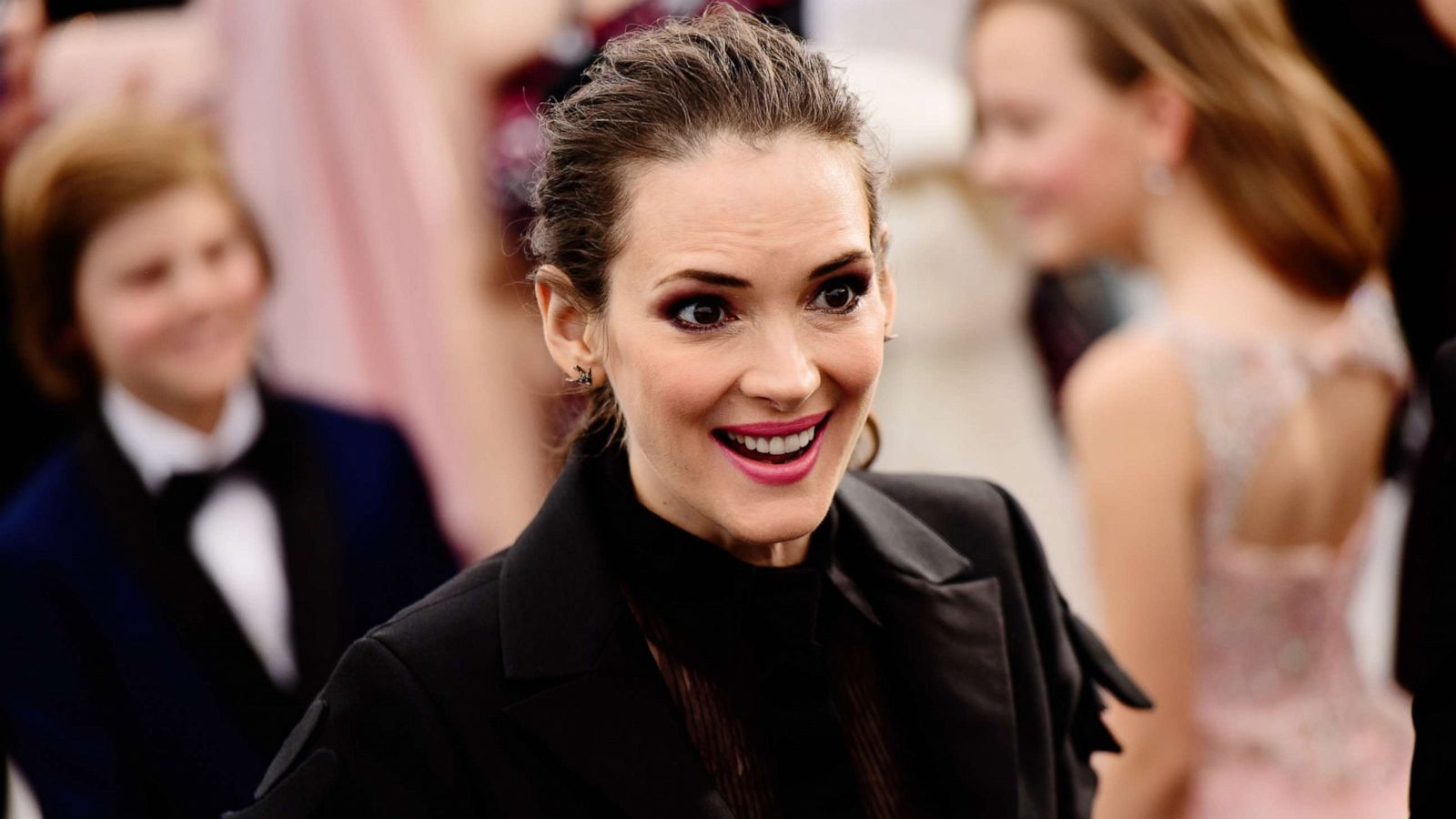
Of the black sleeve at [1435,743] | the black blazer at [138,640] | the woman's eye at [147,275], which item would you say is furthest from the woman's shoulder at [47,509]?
the black sleeve at [1435,743]

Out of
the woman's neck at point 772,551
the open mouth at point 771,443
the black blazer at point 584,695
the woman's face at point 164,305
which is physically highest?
the open mouth at point 771,443

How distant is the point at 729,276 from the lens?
1532mm

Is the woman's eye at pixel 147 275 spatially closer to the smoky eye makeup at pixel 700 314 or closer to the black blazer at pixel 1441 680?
the smoky eye makeup at pixel 700 314

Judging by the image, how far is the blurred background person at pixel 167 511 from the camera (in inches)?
101

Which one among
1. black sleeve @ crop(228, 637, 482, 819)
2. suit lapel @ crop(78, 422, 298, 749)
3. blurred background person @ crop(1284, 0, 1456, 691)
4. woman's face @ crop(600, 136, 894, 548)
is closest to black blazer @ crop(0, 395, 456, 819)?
suit lapel @ crop(78, 422, 298, 749)

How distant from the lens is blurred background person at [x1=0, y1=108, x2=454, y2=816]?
8.39 feet

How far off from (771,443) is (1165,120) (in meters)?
1.47

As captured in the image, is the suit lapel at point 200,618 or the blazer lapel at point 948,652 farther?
the suit lapel at point 200,618

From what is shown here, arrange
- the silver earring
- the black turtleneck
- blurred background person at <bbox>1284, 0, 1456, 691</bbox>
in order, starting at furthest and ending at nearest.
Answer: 1. blurred background person at <bbox>1284, 0, 1456, 691</bbox>
2. the silver earring
3. the black turtleneck

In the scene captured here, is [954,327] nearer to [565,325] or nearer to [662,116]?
[565,325]

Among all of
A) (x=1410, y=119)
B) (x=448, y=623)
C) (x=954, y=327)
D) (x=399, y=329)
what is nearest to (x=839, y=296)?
Answer: (x=448, y=623)

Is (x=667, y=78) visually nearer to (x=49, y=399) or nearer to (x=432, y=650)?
(x=432, y=650)

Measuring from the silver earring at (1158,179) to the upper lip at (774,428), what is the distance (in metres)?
1.46

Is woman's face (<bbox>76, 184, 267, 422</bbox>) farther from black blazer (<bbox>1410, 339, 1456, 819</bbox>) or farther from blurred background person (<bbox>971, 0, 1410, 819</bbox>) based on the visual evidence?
black blazer (<bbox>1410, 339, 1456, 819</bbox>)
